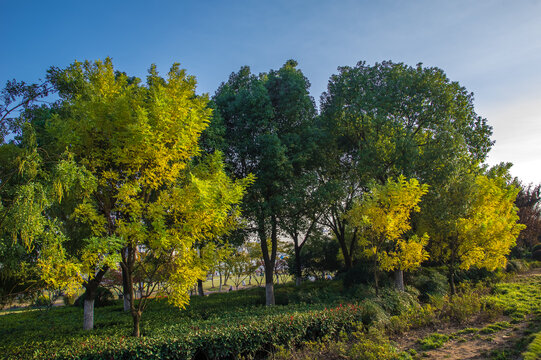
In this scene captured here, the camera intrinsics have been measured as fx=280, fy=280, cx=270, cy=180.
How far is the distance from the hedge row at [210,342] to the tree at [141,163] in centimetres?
93

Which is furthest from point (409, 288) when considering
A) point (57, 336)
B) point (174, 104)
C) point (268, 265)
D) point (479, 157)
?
point (57, 336)

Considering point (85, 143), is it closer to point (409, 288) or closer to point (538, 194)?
point (409, 288)

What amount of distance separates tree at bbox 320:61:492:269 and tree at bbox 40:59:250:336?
7.99 m

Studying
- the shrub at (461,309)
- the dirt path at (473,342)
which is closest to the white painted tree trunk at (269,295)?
the dirt path at (473,342)

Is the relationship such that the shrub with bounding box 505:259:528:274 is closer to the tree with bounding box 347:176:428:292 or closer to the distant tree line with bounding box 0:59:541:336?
the distant tree line with bounding box 0:59:541:336

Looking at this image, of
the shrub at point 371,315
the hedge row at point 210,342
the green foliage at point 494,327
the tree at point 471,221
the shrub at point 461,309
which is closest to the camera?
the hedge row at point 210,342

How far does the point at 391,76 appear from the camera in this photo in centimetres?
1461

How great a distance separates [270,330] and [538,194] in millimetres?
33328

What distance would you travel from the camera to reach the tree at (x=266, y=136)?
12516 mm

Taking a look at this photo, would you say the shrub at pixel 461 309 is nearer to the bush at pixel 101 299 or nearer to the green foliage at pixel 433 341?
the green foliage at pixel 433 341

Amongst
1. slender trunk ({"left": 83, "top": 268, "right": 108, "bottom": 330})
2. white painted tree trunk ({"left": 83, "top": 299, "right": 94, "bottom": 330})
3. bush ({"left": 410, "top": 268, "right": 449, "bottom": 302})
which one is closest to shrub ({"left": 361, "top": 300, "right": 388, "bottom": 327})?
bush ({"left": 410, "top": 268, "right": 449, "bottom": 302})

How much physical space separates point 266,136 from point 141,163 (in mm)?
6574

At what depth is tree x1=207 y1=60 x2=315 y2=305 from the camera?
41.1ft

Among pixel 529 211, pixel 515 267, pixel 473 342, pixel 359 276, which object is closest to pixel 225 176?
pixel 473 342
